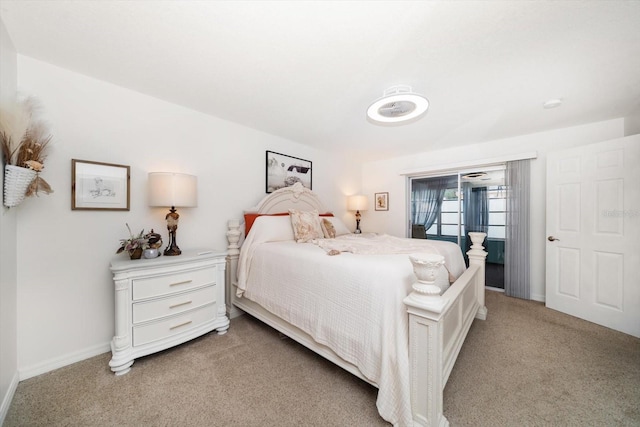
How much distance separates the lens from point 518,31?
1.44m

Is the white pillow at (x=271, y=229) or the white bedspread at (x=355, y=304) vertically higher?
the white pillow at (x=271, y=229)

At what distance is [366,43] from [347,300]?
1.69 m

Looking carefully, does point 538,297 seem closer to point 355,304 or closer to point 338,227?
point 338,227

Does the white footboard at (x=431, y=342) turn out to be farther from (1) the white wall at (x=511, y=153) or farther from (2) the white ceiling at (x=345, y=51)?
(1) the white wall at (x=511, y=153)

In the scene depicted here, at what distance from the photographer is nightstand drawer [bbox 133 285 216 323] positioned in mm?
1823

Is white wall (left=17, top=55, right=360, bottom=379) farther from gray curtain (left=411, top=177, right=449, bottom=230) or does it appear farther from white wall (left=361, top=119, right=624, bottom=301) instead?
gray curtain (left=411, top=177, right=449, bottom=230)

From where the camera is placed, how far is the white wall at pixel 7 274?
1404 mm

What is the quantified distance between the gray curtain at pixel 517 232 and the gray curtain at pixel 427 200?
103 cm

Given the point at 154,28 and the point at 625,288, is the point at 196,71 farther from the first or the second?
the point at 625,288

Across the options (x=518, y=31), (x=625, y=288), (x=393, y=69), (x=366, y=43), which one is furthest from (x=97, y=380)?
(x=625, y=288)

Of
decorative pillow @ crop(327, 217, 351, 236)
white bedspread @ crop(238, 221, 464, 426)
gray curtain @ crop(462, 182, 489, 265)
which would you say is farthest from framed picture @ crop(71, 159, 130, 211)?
gray curtain @ crop(462, 182, 489, 265)

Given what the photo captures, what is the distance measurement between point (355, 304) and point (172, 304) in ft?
5.06

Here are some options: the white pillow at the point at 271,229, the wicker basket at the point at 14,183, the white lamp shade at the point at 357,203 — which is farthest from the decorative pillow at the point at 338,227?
the wicker basket at the point at 14,183

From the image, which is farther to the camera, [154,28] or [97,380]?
[97,380]
